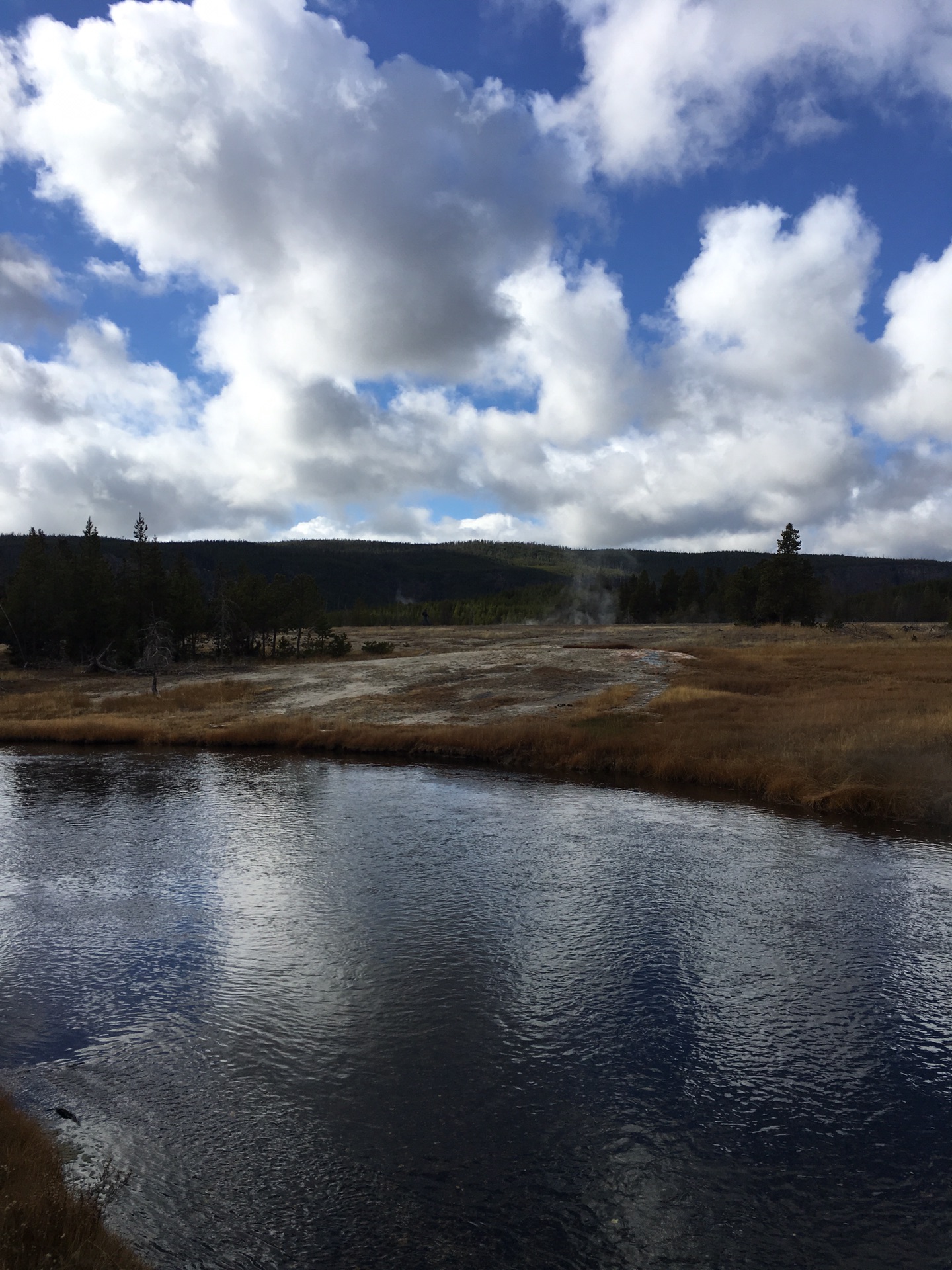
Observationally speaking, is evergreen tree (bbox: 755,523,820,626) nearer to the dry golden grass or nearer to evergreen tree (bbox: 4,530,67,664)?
evergreen tree (bbox: 4,530,67,664)

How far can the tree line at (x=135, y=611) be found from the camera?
2697 inches

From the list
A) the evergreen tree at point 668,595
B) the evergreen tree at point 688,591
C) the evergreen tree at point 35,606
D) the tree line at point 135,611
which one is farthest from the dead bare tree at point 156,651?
the evergreen tree at point 668,595

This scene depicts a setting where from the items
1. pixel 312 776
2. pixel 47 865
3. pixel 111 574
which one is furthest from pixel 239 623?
pixel 47 865

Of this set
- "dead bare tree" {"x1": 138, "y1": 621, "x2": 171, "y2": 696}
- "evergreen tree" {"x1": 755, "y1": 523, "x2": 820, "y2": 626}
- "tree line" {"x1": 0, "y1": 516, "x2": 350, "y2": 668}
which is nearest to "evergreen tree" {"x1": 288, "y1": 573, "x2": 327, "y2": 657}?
"tree line" {"x1": 0, "y1": 516, "x2": 350, "y2": 668}

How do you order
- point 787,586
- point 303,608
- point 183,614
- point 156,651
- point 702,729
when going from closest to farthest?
point 702,729
point 156,651
point 183,614
point 303,608
point 787,586

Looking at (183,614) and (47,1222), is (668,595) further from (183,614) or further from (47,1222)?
(47,1222)

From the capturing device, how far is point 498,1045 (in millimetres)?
10195

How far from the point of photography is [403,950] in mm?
13039

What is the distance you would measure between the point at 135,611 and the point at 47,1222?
67.9 metres

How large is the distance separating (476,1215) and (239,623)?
68730 millimetres

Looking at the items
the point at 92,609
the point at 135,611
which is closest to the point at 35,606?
the point at 92,609

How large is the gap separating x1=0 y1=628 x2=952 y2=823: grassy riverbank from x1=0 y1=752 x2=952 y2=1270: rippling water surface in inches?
203

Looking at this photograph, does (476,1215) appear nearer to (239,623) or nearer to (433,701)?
(433,701)

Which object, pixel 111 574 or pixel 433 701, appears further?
pixel 111 574
